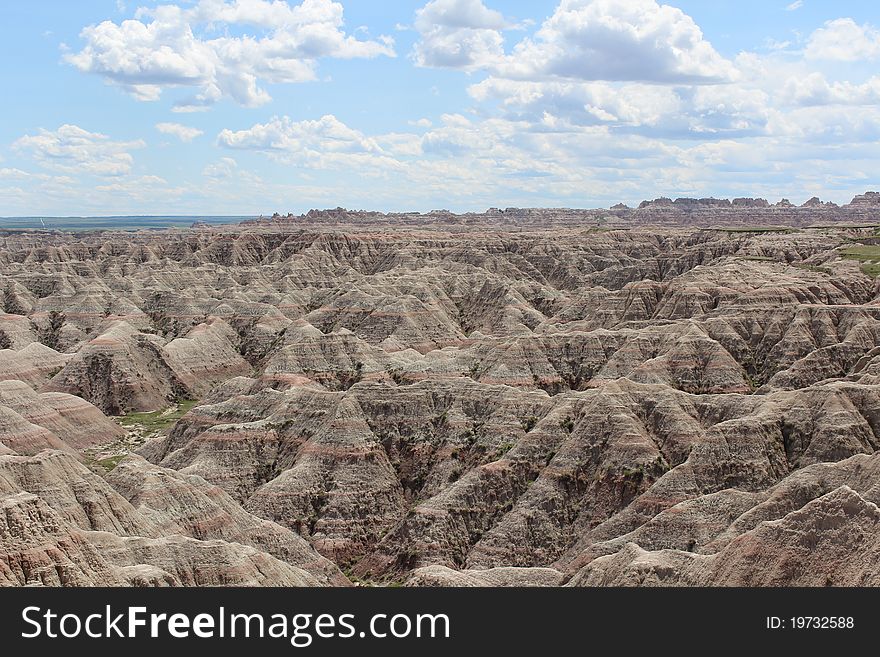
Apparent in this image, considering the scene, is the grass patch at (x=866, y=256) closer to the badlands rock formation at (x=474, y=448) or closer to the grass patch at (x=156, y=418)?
the badlands rock formation at (x=474, y=448)

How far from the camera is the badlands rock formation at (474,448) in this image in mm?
42938

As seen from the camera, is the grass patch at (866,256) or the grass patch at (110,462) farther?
the grass patch at (866,256)

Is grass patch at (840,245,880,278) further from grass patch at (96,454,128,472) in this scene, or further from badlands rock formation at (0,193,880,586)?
grass patch at (96,454,128,472)

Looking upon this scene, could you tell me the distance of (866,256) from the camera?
5669 inches

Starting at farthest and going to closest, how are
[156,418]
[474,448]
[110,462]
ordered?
[156,418] < [110,462] < [474,448]

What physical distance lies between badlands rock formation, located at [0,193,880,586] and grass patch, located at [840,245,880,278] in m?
1.12

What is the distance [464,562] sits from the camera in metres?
59.8

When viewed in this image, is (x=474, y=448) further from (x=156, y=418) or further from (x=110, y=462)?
(x=156, y=418)

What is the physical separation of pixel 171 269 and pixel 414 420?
126 meters

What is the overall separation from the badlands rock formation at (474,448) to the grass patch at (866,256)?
112 cm

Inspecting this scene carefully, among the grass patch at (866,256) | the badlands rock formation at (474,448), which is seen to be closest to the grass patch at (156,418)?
the badlands rock formation at (474,448)

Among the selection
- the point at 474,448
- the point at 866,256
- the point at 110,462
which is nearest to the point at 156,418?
the point at 110,462

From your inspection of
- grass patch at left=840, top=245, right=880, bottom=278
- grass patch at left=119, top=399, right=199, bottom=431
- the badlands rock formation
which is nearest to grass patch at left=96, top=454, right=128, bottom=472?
the badlands rock formation

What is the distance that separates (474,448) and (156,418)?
53.2 m
